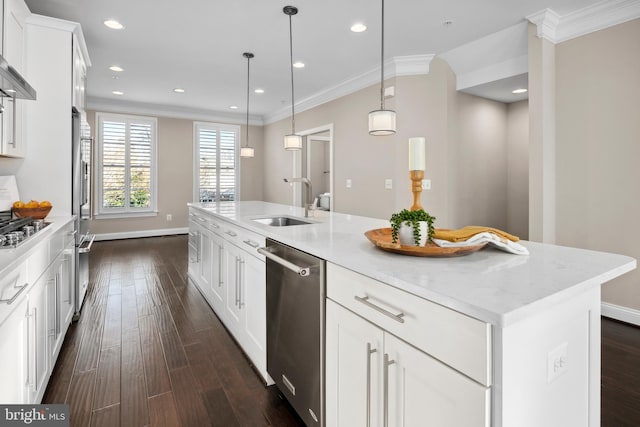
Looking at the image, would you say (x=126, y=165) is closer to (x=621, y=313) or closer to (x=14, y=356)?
(x=14, y=356)

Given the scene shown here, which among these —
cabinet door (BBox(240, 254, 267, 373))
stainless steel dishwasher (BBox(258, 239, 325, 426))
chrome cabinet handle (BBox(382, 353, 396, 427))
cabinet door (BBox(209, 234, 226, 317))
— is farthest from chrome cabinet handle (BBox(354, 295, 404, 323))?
cabinet door (BBox(209, 234, 226, 317))

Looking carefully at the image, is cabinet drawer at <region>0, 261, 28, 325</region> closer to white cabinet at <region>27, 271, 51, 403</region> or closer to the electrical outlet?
white cabinet at <region>27, 271, 51, 403</region>

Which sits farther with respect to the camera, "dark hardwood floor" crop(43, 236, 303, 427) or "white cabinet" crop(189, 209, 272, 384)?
"white cabinet" crop(189, 209, 272, 384)

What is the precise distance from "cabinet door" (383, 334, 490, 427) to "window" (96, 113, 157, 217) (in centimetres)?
701

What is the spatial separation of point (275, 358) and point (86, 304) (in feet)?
7.88

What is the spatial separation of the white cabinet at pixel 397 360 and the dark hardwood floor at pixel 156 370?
25.0 inches

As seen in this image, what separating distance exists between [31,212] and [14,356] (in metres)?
1.47

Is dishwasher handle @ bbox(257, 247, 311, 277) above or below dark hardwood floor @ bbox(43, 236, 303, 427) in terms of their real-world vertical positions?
above

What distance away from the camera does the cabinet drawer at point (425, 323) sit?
2.58ft

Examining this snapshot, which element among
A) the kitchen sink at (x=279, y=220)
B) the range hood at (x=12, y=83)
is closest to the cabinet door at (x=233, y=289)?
the kitchen sink at (x=279, y=220)

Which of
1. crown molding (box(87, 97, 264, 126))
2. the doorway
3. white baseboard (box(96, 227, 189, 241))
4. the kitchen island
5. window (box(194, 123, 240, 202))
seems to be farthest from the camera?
window (box(194, 123, 240, 202))

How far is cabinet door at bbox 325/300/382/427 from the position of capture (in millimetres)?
1110

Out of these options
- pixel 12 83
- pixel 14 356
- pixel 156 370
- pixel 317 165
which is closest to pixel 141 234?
pixel 317 165

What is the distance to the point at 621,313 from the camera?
2.88m
